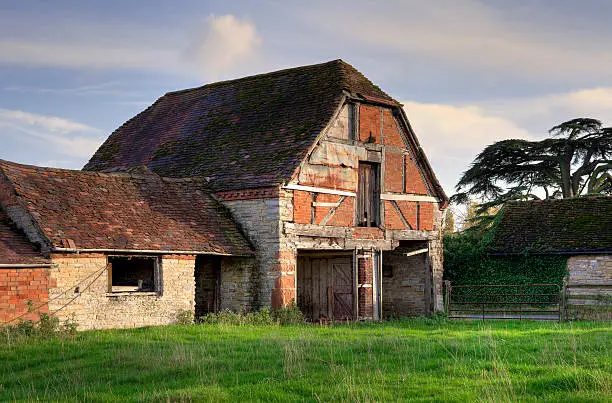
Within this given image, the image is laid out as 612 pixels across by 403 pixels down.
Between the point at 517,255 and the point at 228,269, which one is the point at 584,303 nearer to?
the point at 517,255

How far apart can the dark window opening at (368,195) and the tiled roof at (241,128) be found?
2.29 metres

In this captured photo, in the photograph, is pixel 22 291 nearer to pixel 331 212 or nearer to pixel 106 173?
pixel 106 173

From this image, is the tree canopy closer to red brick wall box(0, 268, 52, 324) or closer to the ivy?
the ivy

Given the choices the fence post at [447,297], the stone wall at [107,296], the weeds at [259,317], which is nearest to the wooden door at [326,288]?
the weeds at [259,317]

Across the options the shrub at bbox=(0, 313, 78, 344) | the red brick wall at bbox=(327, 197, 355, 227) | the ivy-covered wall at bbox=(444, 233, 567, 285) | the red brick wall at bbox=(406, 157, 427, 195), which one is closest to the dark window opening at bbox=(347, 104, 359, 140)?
the red brick wall at bbox=(327, 197, 355, 227)

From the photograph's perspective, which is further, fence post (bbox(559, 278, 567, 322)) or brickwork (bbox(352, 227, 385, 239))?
brickwork (bbox(352, 227, 385, 239))

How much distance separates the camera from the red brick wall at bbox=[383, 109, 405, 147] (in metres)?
26.8

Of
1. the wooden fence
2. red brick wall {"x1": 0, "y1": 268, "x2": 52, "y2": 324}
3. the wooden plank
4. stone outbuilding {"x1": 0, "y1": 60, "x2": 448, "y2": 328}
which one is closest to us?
red brick wall {"x1": 0, "y1": 268, "x2": 52, "y2": 324}

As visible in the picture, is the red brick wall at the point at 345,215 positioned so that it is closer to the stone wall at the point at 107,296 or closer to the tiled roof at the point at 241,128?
the tiled roof at the point at 241,128

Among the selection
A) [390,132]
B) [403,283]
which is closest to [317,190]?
[390,132]

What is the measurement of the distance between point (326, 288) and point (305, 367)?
1270cm

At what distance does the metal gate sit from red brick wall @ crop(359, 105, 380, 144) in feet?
20.7

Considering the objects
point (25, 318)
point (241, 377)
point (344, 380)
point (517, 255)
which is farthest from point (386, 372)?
point (517, 255)

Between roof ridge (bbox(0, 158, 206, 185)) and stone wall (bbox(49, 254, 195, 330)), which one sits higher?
roof ridge (bbox(0, 158, 206, 185))
